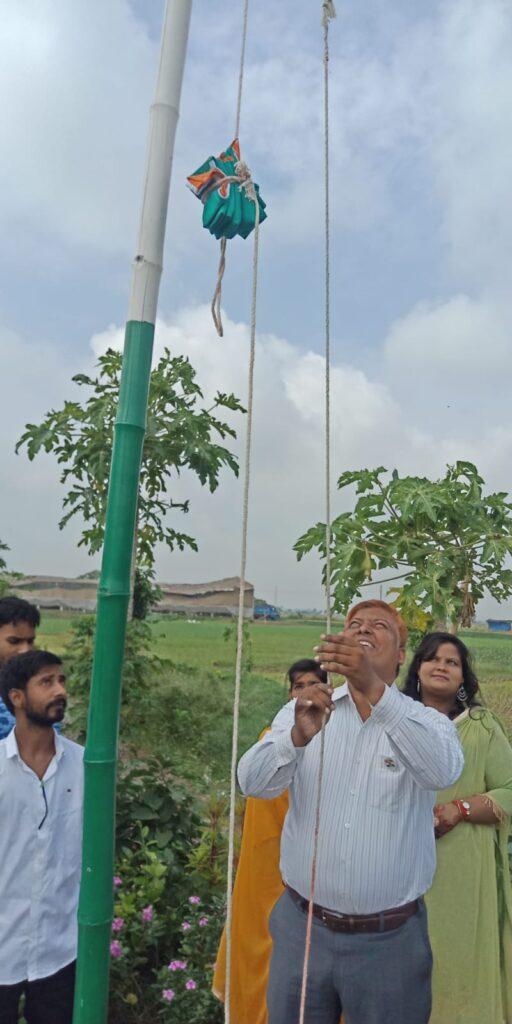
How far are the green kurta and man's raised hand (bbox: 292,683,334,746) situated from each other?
3.02 ft

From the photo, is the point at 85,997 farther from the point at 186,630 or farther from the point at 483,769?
the point at 186,630

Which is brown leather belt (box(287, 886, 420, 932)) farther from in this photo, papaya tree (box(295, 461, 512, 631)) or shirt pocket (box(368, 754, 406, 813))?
papaya tree (box(295, 461, 512, 631))

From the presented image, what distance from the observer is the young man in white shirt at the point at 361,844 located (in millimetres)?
1692

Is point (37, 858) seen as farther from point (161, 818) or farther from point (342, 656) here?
point (161, 818)

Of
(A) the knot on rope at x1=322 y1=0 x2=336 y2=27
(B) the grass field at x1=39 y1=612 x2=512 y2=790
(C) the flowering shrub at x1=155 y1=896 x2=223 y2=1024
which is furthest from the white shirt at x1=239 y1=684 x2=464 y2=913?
(B) the grass field at x1=39 y1=612 x2=512 y2=790

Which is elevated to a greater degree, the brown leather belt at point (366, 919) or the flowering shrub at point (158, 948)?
the brown leather belt at point (366, 919)

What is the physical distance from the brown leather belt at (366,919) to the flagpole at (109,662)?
1.71ft

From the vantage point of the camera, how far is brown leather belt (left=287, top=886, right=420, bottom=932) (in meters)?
1.76

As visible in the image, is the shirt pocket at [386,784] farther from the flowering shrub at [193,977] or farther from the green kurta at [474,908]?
the flowering shrub at [193,977]

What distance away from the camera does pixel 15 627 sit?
8.25 feet

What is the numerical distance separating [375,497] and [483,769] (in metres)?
1.45

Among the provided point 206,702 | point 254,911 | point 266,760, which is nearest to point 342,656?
point 266,760

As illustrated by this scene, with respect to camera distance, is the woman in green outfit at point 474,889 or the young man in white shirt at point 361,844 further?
the woman in green outfit at point 474,889

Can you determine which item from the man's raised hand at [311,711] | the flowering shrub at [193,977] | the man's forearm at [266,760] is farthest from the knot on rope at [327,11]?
the flowering shrub at [193,977]
